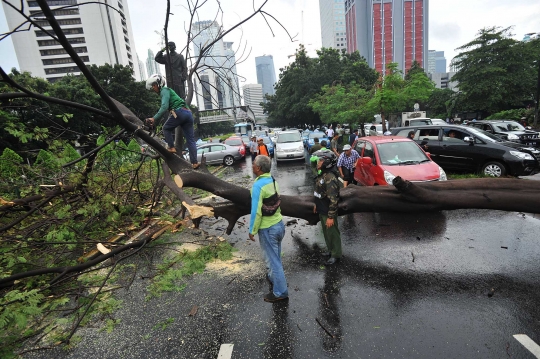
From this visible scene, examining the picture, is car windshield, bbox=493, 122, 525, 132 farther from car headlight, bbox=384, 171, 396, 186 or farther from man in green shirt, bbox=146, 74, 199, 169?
man in green shirt, bbox=146, 74, 199, 169

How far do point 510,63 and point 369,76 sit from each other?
14.2 meters

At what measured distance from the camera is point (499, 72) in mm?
27609

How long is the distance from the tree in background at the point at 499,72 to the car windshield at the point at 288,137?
23.6 meters

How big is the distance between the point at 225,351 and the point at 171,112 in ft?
10.8

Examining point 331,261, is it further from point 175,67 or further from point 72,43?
point 72,43

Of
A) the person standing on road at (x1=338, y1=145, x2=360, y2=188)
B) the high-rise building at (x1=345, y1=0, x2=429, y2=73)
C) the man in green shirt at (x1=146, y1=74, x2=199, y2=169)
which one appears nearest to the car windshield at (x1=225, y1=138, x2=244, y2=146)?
the person standing on road at (x1=338, y1=145, x2=360, y2=188)

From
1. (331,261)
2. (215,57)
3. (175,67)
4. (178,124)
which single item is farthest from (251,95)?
(331,261)

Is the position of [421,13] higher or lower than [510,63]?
higher

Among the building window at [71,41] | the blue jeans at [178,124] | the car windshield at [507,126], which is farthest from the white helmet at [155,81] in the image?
the building window at [71,41]

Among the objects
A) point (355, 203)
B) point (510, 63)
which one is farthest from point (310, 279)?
point (510, 63)

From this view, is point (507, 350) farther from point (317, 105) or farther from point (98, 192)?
point (317, 105)

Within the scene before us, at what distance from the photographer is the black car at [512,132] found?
39.9 feet

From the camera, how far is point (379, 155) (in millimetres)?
7152

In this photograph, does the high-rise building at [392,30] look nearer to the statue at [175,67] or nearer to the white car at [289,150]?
the white car at [289,150]
